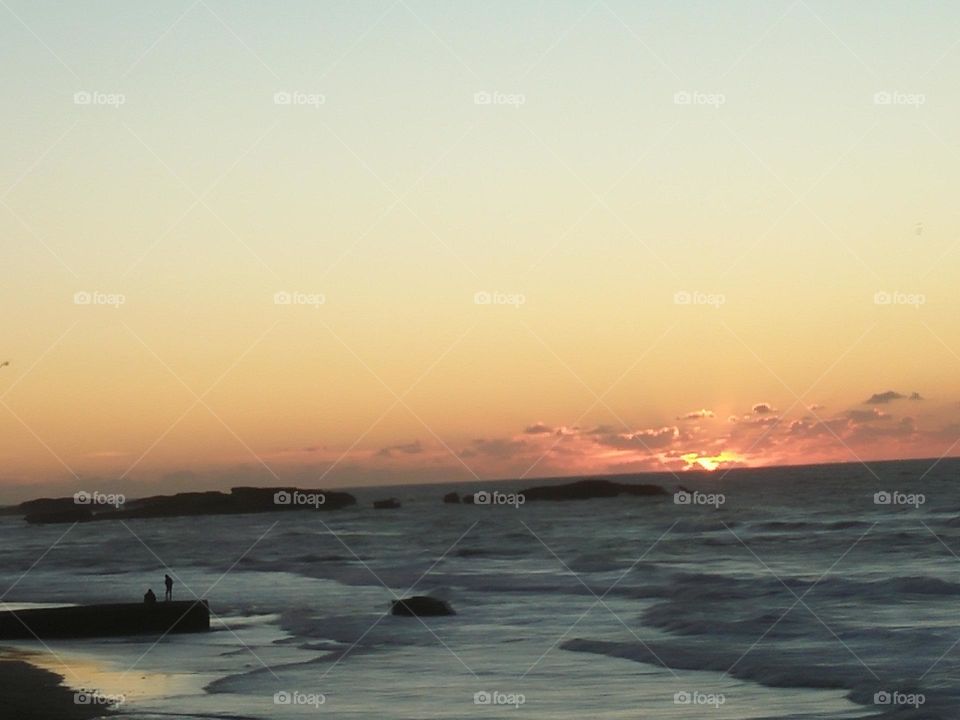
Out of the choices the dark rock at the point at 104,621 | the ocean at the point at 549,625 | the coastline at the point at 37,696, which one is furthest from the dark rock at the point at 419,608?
the coastline at the point at 37,696

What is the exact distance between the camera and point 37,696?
24828 millimetres

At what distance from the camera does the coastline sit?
22828 mm

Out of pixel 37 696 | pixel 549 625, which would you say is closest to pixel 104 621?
pixel 37 696

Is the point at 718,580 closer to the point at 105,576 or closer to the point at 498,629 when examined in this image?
the point at 498,629

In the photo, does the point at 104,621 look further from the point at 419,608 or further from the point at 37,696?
the point at 37,696

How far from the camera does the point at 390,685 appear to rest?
26.8 m

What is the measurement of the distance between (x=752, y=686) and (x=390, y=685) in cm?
803

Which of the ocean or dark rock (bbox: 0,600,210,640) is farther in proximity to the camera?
dark rock (bbox: 0,600,210,640)

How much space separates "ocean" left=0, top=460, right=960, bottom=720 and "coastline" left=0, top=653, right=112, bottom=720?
1.75ft

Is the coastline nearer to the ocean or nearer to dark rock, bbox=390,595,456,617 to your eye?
the ocean

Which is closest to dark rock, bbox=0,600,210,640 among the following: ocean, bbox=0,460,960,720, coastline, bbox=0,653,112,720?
ocean, bbox=0,460,960,720

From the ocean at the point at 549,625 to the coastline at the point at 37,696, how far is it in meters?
0.53

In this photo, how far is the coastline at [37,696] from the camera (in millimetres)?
22828

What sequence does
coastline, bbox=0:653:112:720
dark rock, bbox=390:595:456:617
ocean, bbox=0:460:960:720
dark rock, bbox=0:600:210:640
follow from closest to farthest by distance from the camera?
coastline, bbox=0:653:112:720, ocean, bbox=0:460:960:720, dark rock, bbox=0:600:210:640, dark rock, bbox=390:595:456:617
